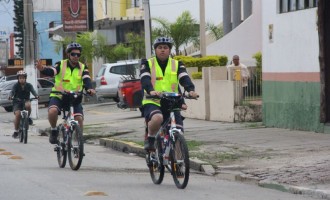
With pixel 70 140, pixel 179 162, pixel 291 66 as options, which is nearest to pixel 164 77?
pixel 179 162

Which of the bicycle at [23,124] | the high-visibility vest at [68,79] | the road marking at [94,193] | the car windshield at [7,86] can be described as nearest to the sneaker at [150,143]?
the road marking at [94,193]

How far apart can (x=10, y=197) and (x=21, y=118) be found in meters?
10.7

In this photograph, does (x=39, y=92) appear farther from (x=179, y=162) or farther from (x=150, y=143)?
(x=179, y=162)

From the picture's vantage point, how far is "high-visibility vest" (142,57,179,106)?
37.6 ft

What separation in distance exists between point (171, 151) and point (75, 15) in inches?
743

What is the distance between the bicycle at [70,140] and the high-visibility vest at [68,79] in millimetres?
180

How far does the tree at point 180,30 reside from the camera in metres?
38.1

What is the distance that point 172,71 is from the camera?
1153cm

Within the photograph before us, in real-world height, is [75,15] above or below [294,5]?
above

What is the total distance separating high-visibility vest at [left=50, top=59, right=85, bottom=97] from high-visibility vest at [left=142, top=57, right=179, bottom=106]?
279 centimetres

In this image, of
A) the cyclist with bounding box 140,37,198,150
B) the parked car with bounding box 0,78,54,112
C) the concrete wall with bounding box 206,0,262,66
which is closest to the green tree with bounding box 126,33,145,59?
the parked car with bounding box 0,78,54,112

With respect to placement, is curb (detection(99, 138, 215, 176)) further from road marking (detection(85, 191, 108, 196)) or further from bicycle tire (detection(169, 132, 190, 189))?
road marking (detection(85, 191, 108, 196))

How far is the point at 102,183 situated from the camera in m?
11.6

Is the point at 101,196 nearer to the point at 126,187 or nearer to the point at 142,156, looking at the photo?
the point at 126,187
